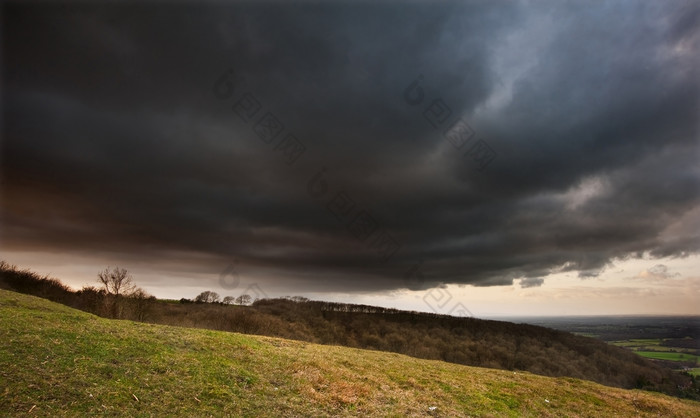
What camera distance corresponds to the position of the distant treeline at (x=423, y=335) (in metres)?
73.5

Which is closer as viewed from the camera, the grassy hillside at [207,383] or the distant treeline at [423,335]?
the grassy hillside at [207,383]

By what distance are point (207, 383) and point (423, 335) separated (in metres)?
149

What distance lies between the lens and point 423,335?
5960 inches

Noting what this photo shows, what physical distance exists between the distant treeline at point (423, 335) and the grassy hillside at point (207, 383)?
47559 mm

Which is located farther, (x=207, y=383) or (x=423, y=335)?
(x=423, y=335)

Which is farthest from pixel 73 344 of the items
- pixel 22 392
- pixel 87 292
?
pixel 87 292

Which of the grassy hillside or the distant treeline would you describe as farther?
the distant treeline

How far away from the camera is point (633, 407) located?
26781mm

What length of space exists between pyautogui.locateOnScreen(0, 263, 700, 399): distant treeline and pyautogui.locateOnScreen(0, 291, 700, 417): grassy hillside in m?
47.6

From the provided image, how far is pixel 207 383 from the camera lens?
52.1 ft

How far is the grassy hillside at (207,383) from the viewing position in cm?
1286

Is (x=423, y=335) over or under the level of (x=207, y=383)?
under

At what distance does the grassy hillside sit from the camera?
12859 millimetres

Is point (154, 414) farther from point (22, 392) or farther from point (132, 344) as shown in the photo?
point (132, 344)
